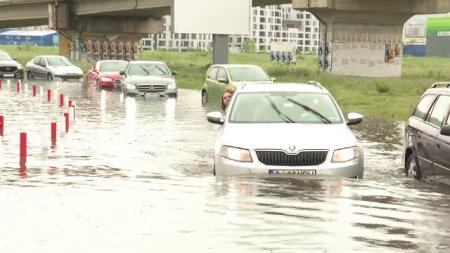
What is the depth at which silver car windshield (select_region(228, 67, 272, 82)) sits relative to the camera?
2739cm

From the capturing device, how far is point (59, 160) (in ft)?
44.8

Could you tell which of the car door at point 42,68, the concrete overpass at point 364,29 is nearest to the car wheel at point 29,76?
the car door at point 42,68

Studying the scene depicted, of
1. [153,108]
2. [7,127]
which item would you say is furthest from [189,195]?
[153,108]

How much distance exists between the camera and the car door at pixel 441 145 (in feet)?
32.3

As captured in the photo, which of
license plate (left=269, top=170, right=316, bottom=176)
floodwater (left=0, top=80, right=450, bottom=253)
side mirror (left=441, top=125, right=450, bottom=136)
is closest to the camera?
floodwater (left=0, top=80, right=450, bottom=253)

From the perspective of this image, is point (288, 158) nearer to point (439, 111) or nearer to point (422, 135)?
point (422, 135)

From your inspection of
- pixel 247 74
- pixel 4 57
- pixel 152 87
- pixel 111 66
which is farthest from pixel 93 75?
pixel 247 74

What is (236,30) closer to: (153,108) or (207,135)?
(153,108)

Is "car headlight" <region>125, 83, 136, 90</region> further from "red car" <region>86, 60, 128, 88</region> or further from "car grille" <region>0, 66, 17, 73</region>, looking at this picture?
"car grille" <region>0, 66, 17, 73</region>

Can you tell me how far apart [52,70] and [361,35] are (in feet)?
60.7

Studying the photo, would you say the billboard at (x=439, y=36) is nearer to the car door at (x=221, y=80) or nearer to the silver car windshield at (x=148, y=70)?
the silver car windshield at (x=148, y=70)

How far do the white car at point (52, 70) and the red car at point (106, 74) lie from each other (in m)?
5.32

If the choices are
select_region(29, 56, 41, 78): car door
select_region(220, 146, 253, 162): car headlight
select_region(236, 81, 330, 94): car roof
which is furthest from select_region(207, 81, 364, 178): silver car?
select_region(29, 56, 41, 78): car door

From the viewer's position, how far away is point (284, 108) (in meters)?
11.4
